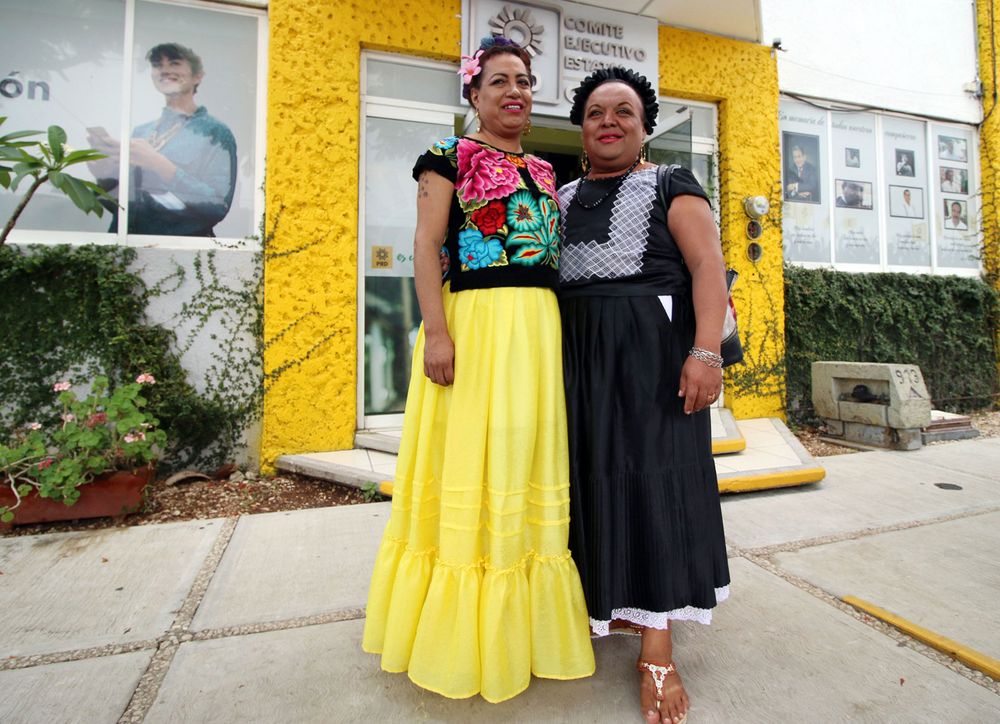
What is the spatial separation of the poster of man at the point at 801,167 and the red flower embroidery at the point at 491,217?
5.47 meters

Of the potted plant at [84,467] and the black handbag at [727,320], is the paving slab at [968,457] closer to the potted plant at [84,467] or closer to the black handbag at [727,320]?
the black handbag at [727,320]

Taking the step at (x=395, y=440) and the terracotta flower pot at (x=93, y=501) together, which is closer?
the terracotta flower pot at (x=93, y=501)

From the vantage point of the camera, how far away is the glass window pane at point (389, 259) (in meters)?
4.47

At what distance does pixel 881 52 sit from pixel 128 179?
7813 millimetres

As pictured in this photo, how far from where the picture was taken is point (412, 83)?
14.8ft

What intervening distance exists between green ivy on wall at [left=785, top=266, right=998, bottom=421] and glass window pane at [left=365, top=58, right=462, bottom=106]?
3827mm

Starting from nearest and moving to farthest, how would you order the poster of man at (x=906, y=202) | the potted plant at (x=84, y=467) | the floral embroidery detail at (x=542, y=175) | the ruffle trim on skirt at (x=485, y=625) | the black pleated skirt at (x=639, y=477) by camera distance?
1. the ruffle trim on skirt at (x=485, y=625)
2. the black pleated skirt at (x=639, y=477)
3. the floral embroidery detail at (x=542, y=175)
4. the potted plant at (x=84, y=467)
5. the poster of man at (x=906, y=202)

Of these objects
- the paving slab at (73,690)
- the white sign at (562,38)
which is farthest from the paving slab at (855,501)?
the white sign at (562,38)

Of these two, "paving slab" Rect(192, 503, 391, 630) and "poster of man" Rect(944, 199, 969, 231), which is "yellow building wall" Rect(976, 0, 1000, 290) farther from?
"paving slab" Rect(192, 503, 391, 630)

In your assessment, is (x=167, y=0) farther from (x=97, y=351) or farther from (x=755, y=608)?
(x=755, y=608)

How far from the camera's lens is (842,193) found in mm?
6258

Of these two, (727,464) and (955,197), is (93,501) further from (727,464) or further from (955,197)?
(955,197)

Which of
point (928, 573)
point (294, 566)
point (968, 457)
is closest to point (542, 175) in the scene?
point (294, 566)

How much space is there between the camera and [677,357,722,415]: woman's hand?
1.60m
